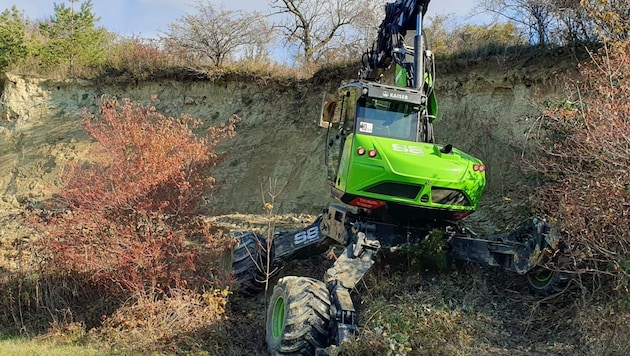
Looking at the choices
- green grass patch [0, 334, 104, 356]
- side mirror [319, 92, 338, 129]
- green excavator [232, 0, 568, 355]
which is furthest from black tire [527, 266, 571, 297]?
green grass patch [0, 334, 104, 356]

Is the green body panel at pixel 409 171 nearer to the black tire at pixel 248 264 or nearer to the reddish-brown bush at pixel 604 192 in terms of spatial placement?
→ the reddish-brown bush at pixel 604 192

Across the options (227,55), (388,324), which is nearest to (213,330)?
(388,324)

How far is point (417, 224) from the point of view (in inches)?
326

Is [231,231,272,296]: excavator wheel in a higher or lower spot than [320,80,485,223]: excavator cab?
lower

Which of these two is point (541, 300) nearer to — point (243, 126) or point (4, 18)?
point (243, 126)

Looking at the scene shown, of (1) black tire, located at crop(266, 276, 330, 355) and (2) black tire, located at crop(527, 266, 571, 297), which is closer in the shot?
(1) black tire, located at crop(266, 276, 330, 355)

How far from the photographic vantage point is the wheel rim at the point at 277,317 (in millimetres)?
7344

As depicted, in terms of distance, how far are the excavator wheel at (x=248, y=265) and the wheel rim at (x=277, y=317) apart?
198 cm

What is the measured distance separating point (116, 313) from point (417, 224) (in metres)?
4.44

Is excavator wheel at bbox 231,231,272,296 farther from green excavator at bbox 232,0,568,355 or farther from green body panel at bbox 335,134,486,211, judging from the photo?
green body panel at bbox 335,134,486,211

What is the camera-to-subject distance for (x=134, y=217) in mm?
8844

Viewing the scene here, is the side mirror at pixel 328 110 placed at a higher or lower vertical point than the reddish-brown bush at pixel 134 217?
higher

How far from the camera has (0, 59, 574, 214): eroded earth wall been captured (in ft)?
41.4

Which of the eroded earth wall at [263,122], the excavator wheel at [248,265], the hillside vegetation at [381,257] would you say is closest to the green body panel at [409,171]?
the hillside vegetation at [381,257]
